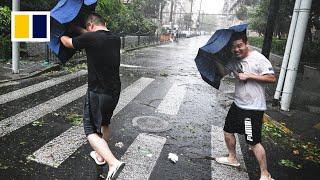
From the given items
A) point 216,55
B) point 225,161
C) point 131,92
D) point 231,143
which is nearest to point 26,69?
point 131,92

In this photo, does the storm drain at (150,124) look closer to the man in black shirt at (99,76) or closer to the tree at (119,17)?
the man in black shirt at (99,76)

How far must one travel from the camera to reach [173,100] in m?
9.26

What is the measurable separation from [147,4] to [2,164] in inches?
1866

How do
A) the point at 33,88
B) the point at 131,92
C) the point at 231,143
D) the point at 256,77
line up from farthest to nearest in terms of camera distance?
the point at 131,92, the point at 33,88, the point at 231,143, the point at 256,77

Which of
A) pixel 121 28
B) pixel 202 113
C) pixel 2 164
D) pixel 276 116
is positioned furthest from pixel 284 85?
pixel 121 28

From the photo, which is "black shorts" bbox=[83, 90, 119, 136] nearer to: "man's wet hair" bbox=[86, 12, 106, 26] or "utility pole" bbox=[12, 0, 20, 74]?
"man's wet hair" bbox=[86, 12, 106, 26]

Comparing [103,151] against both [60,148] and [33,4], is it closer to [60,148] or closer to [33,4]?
[60,148]

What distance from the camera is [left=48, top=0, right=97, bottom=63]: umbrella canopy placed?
12.5 feet

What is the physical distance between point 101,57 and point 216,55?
1.51 meters

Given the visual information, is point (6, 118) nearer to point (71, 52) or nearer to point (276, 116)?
point (71, 52)

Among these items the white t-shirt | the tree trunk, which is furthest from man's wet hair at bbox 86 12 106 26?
the tree trunk

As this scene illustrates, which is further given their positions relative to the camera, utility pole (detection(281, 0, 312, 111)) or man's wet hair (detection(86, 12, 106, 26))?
utility pole (detection(281, 0, 312, 111))

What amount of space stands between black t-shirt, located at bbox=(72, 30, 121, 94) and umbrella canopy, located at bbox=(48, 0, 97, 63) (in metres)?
0.23

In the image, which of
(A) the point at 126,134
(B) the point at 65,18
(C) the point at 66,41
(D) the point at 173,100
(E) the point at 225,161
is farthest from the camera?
(D) the point at 173,100
